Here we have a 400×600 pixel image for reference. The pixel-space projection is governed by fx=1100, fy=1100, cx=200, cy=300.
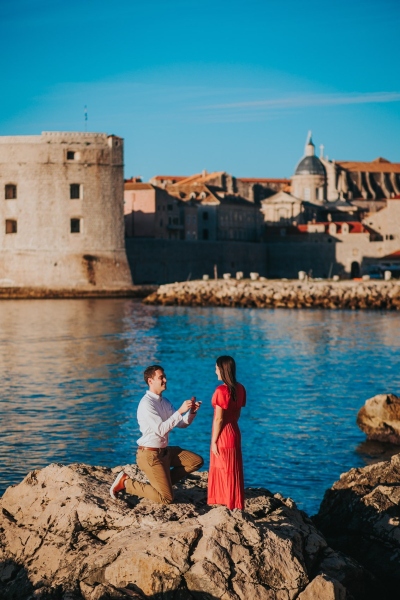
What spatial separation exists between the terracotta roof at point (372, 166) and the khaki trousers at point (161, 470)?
7642 centimetres

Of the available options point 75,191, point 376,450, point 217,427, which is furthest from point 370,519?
point 75,191

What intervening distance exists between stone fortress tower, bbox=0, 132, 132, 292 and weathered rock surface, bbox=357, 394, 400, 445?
1129 inches

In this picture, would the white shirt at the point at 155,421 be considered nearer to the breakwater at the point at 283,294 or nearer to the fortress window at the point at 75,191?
the breakwater at the point at 283,294

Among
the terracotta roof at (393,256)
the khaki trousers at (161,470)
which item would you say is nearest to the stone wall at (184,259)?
the terracotta roof at (393,256)

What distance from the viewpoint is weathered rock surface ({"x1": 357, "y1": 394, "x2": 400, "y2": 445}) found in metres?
10.9

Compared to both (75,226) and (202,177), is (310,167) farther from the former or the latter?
(75,226)

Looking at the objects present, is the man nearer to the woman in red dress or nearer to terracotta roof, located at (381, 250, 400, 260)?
the woman in red dress

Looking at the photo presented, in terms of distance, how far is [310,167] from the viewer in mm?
74688

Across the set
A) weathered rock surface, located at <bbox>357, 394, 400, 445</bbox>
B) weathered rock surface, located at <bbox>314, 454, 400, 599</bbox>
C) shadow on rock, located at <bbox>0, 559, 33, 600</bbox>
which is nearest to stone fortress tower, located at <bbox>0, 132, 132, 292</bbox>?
weathered rock surface, located at <bbox>357, 394, 400, 445</bbox>

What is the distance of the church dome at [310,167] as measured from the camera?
245 feet

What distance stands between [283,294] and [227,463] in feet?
104

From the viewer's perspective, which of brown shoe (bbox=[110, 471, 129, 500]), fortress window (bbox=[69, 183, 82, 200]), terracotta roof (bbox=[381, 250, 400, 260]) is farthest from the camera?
terracotta roof (bbox=[381, 250, 400, 260])

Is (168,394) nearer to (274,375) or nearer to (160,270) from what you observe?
(274,375)

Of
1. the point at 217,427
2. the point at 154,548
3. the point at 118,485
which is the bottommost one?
the point at 154,548
